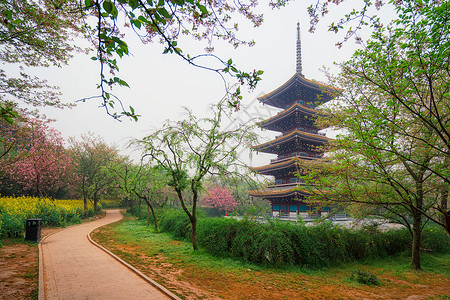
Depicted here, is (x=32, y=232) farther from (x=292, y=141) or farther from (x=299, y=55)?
(x=299, y=55)

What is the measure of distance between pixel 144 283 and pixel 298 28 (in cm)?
3281

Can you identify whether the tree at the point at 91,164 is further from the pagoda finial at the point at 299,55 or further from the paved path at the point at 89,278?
the pagoda finial at the point at 299,55

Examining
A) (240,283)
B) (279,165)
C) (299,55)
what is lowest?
(240,283)

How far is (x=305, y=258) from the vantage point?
25.9 feet

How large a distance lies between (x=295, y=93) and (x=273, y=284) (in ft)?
68.7

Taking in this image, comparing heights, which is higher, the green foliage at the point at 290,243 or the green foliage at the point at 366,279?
the green foliage at the point at 290,243

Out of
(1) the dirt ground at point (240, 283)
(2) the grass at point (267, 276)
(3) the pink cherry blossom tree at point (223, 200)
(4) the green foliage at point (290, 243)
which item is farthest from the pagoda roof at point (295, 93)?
(3) the pink cherry blossom tree at point (223, 200)

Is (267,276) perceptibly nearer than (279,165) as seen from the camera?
Yes

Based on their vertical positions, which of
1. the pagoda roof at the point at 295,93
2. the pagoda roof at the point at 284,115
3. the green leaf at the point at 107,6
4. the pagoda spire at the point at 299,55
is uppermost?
the pagoda spire at the point at 299,55

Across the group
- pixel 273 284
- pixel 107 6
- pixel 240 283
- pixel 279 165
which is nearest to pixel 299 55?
pixel 279 165

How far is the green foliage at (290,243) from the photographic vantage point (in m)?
7.61

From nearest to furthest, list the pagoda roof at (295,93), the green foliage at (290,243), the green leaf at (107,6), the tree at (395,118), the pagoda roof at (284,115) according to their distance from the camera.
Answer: the green leaf at (107,6), the tree at (395,118), the green foliage at (290,243), the pagoda roof at (284,115), the pagoda roof at (295,93)

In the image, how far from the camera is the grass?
5453 millimetres

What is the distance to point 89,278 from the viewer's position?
17.3 ft
